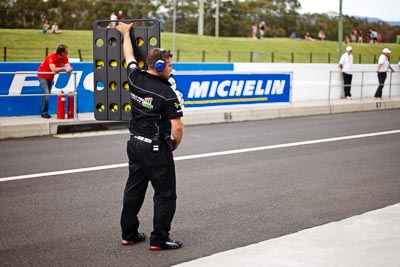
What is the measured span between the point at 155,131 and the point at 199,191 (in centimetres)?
314

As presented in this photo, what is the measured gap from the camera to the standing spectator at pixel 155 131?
5.91 metres

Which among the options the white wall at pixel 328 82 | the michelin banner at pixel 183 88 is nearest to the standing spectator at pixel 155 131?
the michelin banner at pixel 183 88

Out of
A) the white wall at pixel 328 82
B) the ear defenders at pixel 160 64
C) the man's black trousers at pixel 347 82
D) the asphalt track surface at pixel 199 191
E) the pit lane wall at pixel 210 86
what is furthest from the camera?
the white wall at pixel 328 82

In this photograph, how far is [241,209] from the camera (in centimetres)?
793

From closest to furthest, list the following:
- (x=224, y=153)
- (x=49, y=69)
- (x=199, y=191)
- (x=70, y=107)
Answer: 1. (x=199, y=191)
2. (x=224, y=153)
3. (x=70, y=107)
4. (x=49, y=69)

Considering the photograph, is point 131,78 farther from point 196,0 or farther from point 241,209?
point 196,0

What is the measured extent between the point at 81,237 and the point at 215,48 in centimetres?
4813

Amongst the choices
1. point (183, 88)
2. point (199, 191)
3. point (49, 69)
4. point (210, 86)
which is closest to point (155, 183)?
point (199, 191)

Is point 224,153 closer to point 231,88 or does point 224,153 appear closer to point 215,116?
point 215,116

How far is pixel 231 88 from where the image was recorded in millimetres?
19188

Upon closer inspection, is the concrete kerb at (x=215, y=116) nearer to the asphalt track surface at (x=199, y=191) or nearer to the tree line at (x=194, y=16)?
the asphalt track surface at (x=199, y=191)

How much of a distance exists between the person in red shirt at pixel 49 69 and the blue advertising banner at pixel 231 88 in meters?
3.09

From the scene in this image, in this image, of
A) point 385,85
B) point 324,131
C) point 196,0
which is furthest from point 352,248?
point 196,0

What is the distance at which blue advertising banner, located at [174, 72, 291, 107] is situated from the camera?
1811 cm
